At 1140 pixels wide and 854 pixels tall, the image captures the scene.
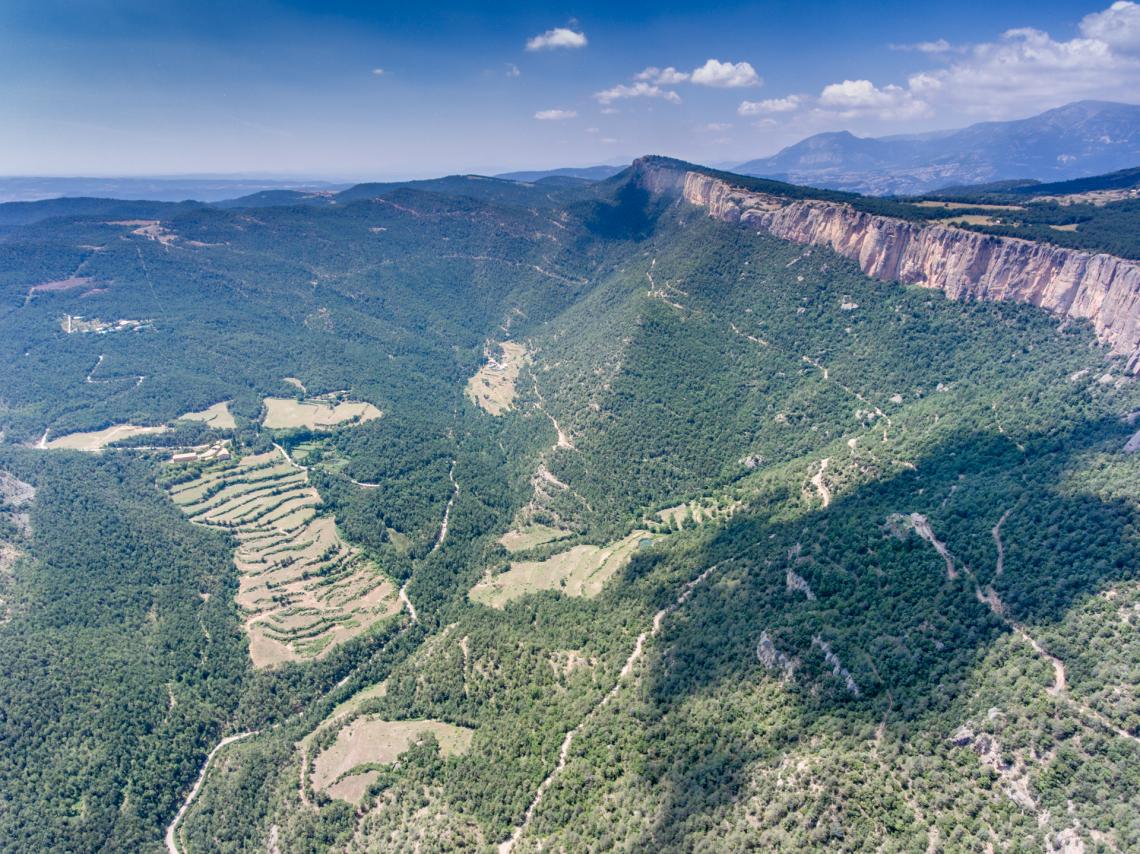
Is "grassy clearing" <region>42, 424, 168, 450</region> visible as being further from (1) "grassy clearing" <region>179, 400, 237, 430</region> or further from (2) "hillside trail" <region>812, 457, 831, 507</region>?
(2) "hillside trail" <region>812, 457, 831, 507</region>

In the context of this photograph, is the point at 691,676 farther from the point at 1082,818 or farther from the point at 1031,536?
the point at 1031,536

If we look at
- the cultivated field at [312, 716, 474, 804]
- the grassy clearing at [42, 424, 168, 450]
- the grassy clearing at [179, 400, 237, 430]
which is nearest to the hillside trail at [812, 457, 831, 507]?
the cultivated field at [312, 716, 474, 804]

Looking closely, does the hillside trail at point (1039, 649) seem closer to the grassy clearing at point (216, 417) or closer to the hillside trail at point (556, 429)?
the hillside trail at point (556, 429)

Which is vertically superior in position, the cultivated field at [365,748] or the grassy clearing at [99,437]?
the grassy clearing at [99,437]

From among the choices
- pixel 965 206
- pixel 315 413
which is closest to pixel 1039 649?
pixel 965 206

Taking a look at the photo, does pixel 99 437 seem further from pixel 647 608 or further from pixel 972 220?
pixel 972 220

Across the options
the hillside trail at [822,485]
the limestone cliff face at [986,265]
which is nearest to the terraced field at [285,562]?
the hillside trail at [822,485]
